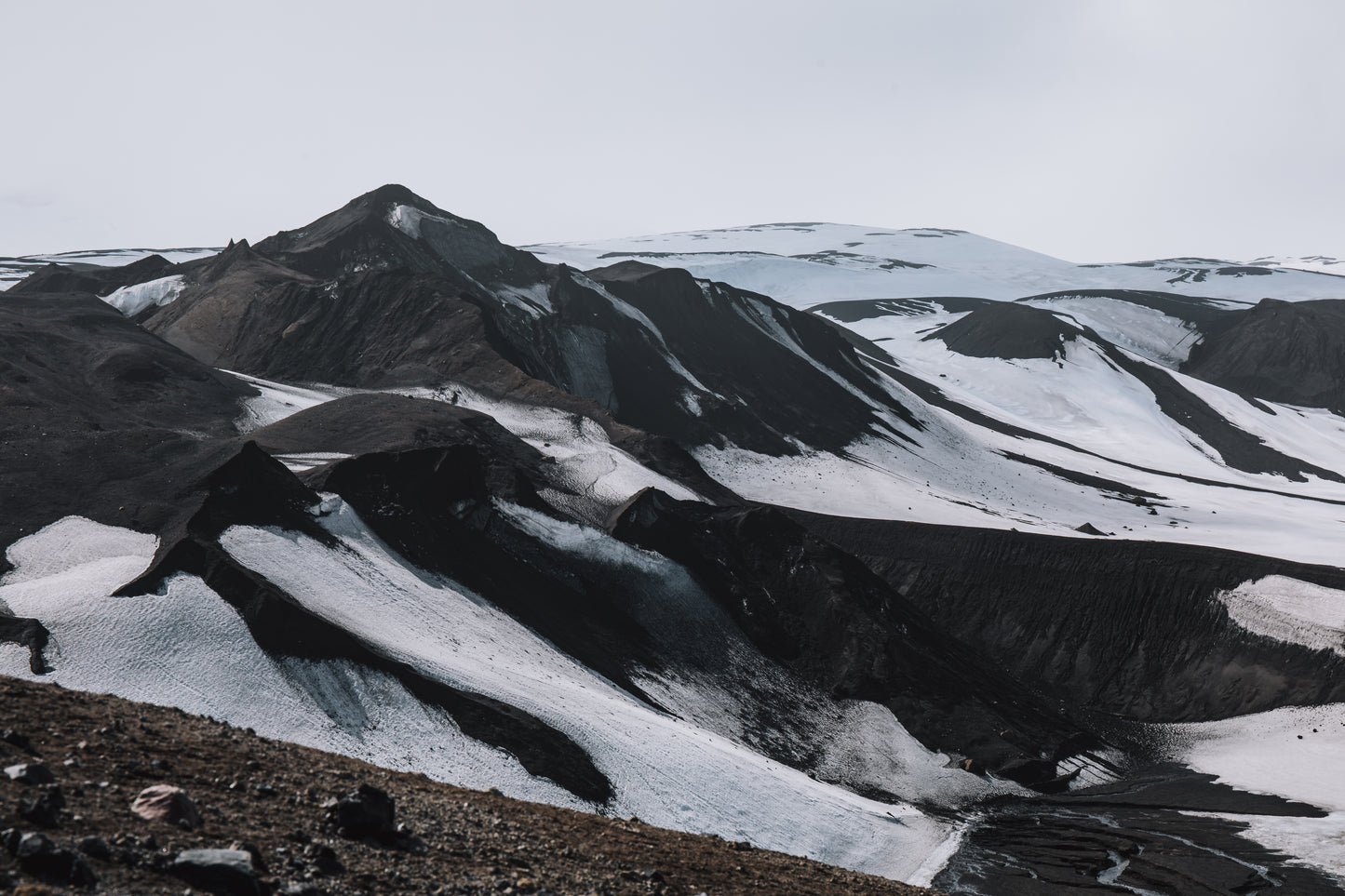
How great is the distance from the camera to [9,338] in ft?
226

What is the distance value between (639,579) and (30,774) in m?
41.8

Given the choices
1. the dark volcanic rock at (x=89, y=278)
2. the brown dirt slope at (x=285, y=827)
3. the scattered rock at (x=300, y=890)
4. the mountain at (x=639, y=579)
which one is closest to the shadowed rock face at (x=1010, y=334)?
the mountain at (x=639, y=579)

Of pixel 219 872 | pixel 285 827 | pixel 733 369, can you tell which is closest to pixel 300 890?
pixel 219 872

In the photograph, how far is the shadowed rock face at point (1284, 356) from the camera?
17575 cm

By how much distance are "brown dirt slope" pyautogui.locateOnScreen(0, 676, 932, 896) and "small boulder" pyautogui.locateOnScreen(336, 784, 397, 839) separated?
0.15 meters

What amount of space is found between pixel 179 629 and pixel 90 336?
57.6m

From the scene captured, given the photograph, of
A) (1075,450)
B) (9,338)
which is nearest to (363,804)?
(9,338)

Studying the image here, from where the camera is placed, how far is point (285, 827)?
13.6 meters

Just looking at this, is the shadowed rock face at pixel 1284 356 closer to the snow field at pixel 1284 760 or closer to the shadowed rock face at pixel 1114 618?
the shadowed rock face at pixel 1114 618

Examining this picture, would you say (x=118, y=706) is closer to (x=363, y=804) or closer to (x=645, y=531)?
(x=363, y=804)

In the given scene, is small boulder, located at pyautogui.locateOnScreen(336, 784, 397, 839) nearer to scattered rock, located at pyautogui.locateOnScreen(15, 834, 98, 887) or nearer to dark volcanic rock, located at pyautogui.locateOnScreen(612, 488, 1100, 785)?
scattered rock, located at pyautogui.locateOnScreen(15, 834, 98, 887)

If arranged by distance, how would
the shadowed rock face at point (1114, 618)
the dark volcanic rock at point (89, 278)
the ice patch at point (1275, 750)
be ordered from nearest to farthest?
the ice patch at point (1275, 750), the shadowed rock face at point (1114, 618), the dark volcanic rock at point (89, 278)

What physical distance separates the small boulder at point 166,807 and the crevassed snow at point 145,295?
10373 centimetres

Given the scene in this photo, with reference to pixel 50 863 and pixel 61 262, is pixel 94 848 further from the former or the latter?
pixel 61 262
